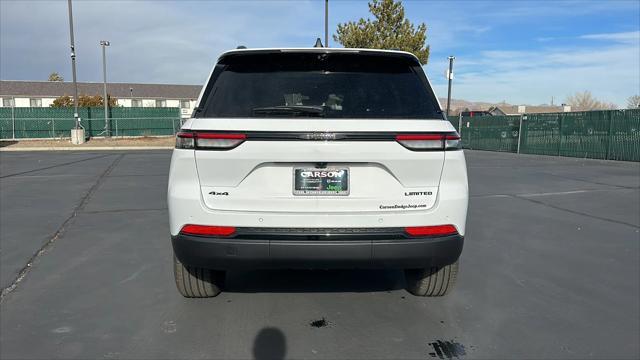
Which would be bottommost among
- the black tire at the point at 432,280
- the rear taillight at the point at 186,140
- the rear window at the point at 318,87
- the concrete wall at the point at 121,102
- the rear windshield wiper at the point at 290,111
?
Result: the black tire at the point at 432,280

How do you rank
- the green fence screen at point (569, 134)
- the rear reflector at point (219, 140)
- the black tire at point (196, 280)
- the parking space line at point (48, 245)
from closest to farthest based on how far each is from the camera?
the rear reflector at point (219, 140) → the black tire at point (196, 280) → the parking space line at point (48, 245) → the green fence screen at point (569, 134)

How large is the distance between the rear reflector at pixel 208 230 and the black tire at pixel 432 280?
5.11 ft

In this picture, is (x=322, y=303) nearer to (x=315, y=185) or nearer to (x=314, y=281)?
(x=314, y=281)

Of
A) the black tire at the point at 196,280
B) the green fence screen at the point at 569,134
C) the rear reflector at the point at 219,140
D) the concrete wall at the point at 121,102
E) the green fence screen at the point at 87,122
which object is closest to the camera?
the rear reflector at the point at 219,140

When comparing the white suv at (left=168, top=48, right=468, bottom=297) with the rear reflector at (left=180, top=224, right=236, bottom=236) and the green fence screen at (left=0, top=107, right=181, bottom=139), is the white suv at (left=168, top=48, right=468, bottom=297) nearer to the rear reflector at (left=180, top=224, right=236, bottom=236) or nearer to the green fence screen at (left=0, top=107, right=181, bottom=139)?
the rear reflector at (left=180, top=224, right=236, bottom=236)

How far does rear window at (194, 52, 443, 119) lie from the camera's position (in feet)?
9.39

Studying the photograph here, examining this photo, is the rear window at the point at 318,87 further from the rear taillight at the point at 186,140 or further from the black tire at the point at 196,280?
the black tire at the point at 196,280

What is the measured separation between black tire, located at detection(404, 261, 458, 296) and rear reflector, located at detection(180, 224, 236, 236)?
5.11ft

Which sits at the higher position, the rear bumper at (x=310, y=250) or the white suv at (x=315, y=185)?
the white suv at (x=315, y=185)

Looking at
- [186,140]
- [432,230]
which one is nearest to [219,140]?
[186,140]

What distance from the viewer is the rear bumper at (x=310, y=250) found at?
2.75 meters

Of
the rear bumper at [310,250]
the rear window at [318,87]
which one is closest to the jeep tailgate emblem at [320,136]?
the rear window at [318,87]

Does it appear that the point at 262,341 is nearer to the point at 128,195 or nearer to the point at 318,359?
the point at 318,359

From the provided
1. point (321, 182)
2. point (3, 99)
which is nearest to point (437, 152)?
point (321, 182)
